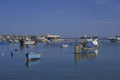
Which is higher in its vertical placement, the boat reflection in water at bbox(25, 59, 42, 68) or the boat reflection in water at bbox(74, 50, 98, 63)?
the boat reflection in water at bbox(25, 59, 42, 68)

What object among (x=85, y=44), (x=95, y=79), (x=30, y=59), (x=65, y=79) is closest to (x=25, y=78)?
(x=65, y=79)

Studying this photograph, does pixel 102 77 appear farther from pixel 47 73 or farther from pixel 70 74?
pixel 47 73

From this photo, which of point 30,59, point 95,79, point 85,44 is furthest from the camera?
point 85,44

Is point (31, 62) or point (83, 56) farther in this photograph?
point (83, 56)

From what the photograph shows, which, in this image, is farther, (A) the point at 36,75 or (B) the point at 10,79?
(A) the point at 36,75

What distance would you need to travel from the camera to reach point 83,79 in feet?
90.2

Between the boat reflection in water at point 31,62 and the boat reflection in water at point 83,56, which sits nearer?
the boat reflection in water at point 31,62

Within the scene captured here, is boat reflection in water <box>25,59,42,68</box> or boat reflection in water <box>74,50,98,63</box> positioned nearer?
boat reflection in water <box>25,59,42,68</box>

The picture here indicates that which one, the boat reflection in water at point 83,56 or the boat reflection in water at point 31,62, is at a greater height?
the boat reflection in water at point 31,62

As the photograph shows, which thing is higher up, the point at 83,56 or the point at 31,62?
the point at 31,62

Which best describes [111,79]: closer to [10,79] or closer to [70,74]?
[70,74]

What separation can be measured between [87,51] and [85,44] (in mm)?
4742

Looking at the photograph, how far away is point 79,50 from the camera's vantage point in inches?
2438

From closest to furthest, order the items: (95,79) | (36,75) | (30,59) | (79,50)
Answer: (95,79), (36,75), (30,59), (79,50)
